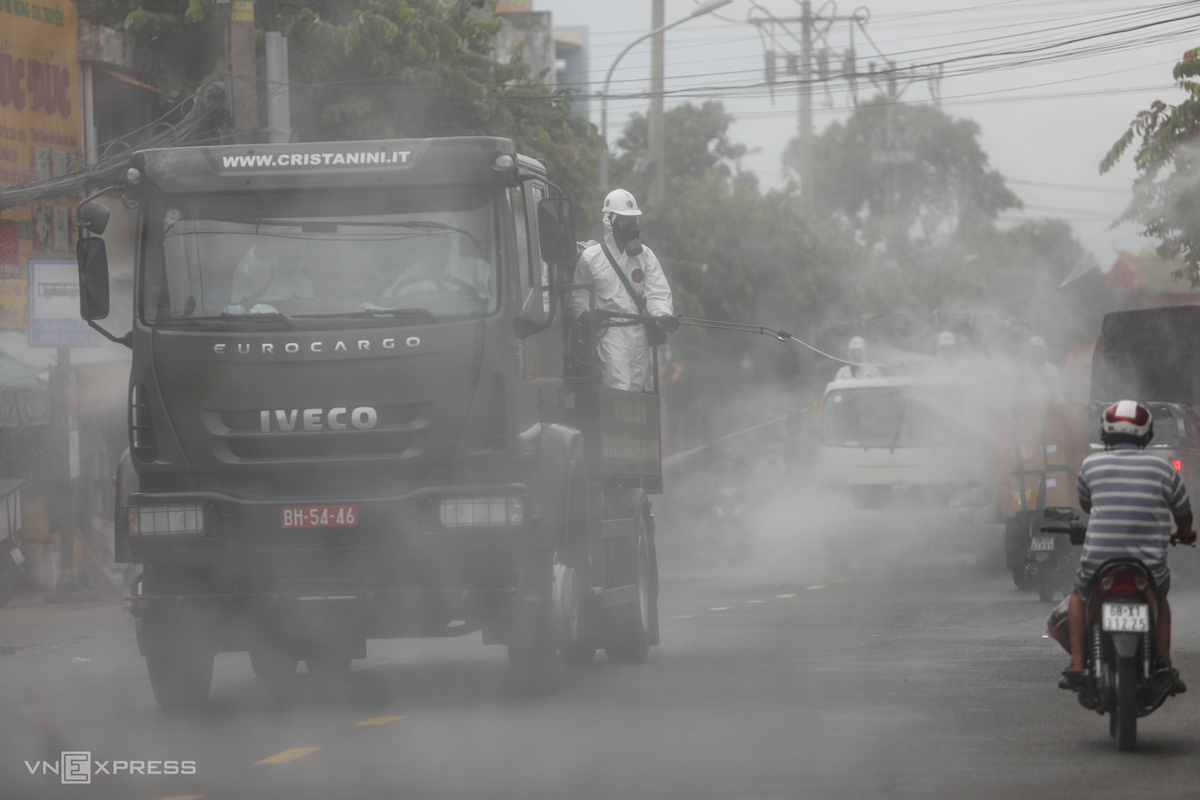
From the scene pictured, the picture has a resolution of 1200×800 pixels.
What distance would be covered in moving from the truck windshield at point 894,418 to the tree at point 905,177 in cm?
3522

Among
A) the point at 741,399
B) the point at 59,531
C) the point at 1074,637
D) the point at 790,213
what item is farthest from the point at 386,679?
the point at 790,213

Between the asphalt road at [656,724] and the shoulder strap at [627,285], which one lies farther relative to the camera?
the shoulder strap at [627,285]

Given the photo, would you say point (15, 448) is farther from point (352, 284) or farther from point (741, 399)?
point (741, 399)

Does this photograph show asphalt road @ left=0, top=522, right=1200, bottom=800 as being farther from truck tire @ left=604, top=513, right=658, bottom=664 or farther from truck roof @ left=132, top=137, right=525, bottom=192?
truck roof @ left=132, top=137, right=525, bottom=192

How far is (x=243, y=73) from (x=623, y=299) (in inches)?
280

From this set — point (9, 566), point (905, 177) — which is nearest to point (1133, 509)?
point (9, 566)

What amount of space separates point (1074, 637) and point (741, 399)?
2904cm

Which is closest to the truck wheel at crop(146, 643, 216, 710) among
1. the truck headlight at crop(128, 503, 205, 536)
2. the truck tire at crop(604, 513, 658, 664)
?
the truck headlight at crop(128, 503, 205, 536)

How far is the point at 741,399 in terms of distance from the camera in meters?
37.0

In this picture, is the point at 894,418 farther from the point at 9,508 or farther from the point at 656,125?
the point at 656,125

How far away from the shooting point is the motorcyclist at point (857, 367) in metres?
22.2

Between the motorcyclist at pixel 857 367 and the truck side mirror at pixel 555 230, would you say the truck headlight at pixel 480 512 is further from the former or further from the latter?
the motorcyclist at pixel 857 367

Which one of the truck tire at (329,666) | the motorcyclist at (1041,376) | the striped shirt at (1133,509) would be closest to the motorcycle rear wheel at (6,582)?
the truck tire at (329,666)

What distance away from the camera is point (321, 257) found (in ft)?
30.4
